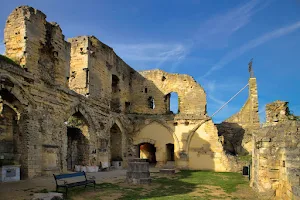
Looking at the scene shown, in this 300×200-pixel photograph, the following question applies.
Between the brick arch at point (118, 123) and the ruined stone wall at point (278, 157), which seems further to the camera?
the brick arch at point (118, 123)

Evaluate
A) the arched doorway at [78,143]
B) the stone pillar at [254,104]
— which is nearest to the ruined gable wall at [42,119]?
the arched doorway at [78,143]

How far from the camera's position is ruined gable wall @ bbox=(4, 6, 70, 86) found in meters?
10.8

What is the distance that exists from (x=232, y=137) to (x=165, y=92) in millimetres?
5755

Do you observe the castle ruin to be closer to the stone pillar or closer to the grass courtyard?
the stone pillar

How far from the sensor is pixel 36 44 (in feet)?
37.1

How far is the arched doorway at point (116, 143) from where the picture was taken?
17.6m

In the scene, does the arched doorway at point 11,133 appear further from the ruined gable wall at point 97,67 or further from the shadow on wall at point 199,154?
the shadow on wall at point 199,154

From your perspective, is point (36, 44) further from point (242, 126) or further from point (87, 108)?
point (242, 126)

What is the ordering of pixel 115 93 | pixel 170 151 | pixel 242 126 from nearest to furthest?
pixel 115 93, pixel 170 151, pixel 242 126

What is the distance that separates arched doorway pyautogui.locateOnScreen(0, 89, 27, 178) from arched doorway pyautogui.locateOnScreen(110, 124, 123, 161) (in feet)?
24.7

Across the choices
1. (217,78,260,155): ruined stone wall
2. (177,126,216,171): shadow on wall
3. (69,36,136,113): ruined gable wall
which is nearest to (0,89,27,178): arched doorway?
(69,36,136,113): ruined gable wall

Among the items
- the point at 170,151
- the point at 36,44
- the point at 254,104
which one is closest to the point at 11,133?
the point at 36,44

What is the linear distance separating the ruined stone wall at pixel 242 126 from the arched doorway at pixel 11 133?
1363 cm

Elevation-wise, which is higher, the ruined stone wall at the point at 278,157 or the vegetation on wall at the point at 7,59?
the vegetation on wall at the point at 7,59
